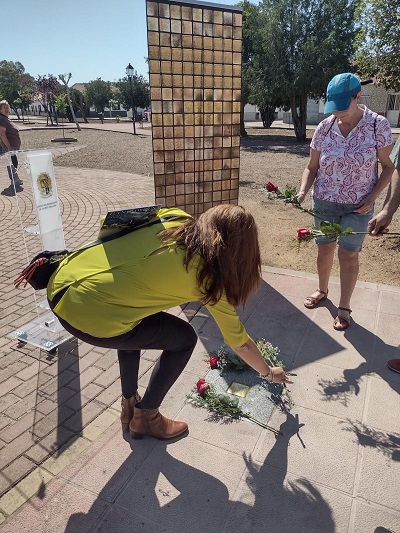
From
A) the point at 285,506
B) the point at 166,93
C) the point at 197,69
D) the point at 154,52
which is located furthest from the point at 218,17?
the point at 285,506

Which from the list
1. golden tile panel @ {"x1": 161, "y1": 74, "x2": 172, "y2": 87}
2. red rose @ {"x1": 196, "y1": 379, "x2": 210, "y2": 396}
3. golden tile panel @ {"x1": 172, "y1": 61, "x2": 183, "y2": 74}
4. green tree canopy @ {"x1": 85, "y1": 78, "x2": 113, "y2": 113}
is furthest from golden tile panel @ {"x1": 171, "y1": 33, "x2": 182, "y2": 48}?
green tree canopy @ {"x1": 85, "y1": 78, "x2": 113, "y2": 113}

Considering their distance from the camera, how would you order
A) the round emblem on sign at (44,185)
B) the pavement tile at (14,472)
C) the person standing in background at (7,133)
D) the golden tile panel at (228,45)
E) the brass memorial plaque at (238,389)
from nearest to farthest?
the pavement tile at (14,472) < the brass memorial plaque at (238,389) < the round emblem on sign at (44,185) < the golden tile panel at (228,45) < the person standing in background at (7,133)

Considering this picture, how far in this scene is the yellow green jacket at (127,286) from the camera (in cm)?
169

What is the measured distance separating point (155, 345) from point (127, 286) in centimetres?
Answer: 45

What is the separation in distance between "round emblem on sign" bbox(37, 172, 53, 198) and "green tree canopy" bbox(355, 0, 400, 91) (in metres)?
6.23

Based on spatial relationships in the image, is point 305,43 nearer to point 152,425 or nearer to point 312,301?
point 312,301

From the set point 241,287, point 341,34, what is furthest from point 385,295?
point 341,34

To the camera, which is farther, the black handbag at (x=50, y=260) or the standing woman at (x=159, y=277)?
the black handbag at (x=50, y=260)

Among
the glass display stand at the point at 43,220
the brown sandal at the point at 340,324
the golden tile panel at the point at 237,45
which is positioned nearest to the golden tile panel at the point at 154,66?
the golden tile panel at the point at 237,45

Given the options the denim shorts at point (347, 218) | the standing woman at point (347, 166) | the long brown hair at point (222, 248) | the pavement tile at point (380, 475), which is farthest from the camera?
the denim shorts at point (347, 218)

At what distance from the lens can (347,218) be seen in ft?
10.2

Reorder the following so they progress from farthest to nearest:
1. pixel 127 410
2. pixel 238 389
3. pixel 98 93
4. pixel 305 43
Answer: pixel 98 93
pixel 305 43
pixel 238 389
pixel 127 410

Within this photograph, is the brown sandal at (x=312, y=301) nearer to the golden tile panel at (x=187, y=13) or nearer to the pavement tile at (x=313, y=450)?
the pavement tile at (x=313, y=450)

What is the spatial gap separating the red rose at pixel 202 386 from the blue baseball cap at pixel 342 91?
2.07 meters
